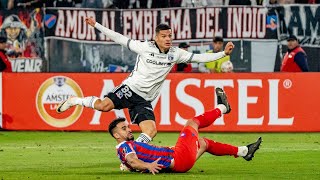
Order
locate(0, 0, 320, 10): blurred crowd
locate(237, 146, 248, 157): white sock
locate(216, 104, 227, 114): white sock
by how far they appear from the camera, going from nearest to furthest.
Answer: locate(237, 146, 248, 157): white sock → locate(216, 104, 227, 114): white sock → locate(0, 0, 320, 10): blurred crowd

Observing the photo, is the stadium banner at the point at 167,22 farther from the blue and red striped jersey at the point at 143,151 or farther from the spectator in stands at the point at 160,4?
the blue and red striped jersey at the point at 143,151

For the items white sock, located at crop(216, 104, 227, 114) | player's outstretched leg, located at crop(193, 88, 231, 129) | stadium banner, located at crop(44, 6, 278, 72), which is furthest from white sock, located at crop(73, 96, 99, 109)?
stadium banner, located at crop(44, 6, 278, 72)

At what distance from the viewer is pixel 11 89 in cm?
2392

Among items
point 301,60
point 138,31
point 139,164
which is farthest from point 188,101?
point 139,164

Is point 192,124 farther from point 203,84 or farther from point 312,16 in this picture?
point 312,16

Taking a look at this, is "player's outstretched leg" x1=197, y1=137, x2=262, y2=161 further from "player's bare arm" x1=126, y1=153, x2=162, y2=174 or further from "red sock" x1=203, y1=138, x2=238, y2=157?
"player's bare arm" x1=126, y1=153, x2=162, y2=174

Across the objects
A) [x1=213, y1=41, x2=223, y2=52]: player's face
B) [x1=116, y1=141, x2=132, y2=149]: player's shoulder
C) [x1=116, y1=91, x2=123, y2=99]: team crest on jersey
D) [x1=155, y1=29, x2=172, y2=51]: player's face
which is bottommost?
[x1=116, y1=141, x2=132, y2=149]: player's shoulder

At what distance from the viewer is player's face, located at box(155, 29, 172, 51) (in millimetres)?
16297

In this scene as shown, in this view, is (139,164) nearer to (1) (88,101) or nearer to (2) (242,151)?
(2) (242,151)

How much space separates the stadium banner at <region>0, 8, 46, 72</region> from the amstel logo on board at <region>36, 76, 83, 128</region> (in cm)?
239

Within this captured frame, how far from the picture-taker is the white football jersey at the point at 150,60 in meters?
16.6

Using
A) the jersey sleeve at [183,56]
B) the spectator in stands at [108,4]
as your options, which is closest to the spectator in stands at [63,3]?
the spectator in stands at [108,4]

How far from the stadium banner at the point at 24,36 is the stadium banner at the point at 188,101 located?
7.67 ft

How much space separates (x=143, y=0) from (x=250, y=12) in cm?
253
